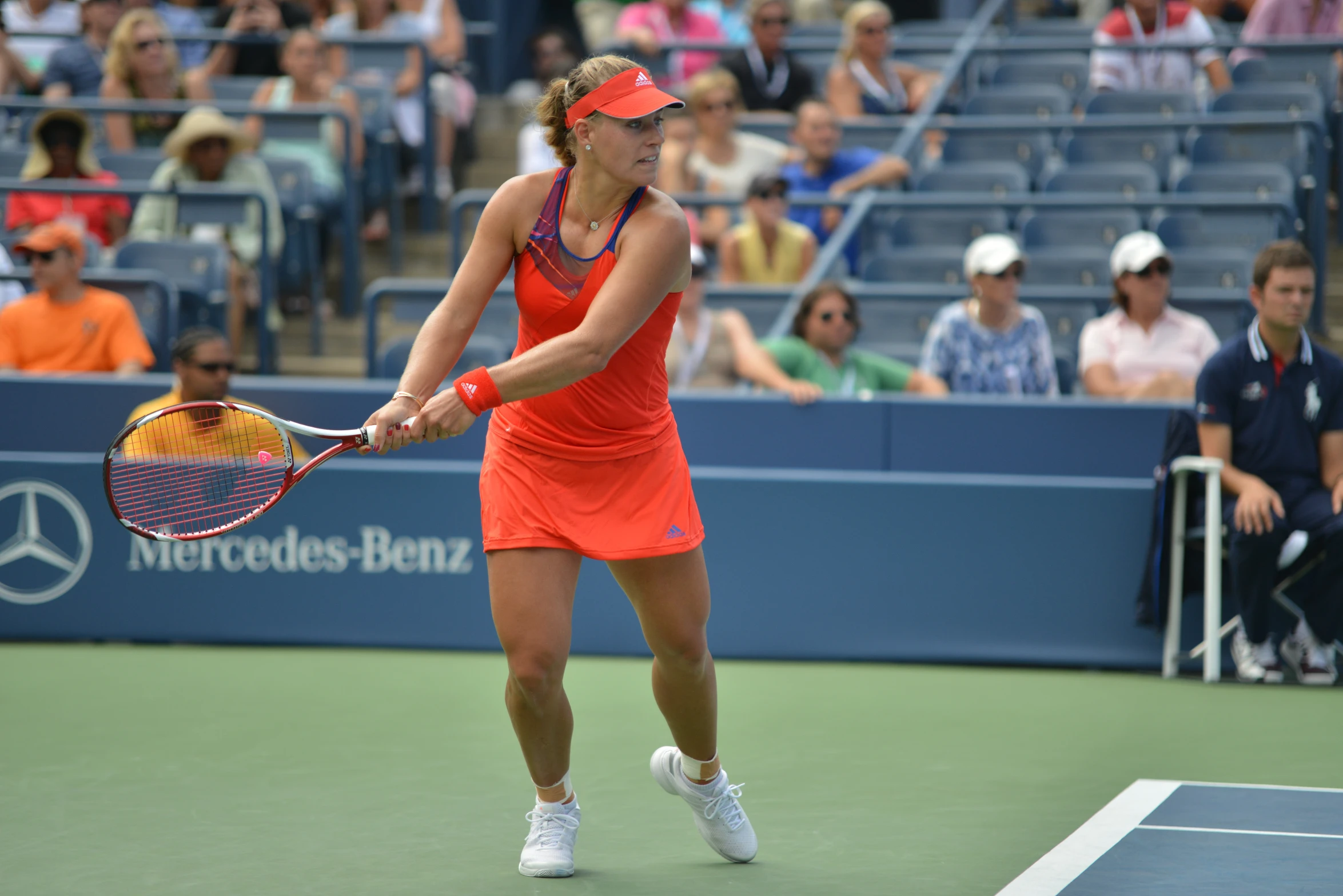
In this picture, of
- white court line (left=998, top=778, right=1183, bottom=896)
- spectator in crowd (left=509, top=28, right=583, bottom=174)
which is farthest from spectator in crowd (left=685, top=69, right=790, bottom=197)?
white court line (left=998, top=778, right=1183, bottom=896)

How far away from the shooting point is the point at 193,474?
16.9ft

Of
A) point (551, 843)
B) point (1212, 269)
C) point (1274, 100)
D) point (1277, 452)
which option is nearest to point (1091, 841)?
point (551, 843)

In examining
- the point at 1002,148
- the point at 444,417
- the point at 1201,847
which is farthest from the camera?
the point at 1002,148

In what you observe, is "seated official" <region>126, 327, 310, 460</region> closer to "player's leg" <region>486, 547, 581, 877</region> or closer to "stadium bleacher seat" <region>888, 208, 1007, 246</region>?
"player's leg" <region>486, 547, 581, 877</region>

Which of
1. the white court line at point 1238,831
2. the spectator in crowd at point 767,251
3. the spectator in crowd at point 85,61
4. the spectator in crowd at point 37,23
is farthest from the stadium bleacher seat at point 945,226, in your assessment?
the spectator in crowd at point 37,23

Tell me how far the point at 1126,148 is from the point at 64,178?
5939 mm

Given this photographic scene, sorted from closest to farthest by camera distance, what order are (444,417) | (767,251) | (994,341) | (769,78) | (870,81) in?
1. (444,417)
2. (994,341)
3. (767,251)
4. (870,81)
5. (769,78)

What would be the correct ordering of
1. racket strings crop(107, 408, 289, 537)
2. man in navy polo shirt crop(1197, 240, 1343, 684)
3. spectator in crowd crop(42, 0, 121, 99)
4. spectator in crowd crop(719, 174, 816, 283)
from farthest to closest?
spectator in crowd crop(42, 0, 121, 99)
spectator in crowd crop(719, 174, 816, 283)
man in navy polo shirt crop(1197, 240, 1343, 684)
racket strings crop(107, 408, 289, 537)

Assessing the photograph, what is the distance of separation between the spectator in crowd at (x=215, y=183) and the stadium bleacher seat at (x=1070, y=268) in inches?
156

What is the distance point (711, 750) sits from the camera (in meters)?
3.73

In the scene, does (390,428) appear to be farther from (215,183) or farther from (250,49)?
(250,49)

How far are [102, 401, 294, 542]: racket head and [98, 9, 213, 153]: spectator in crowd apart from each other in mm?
4397

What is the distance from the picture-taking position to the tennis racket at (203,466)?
3480 mm

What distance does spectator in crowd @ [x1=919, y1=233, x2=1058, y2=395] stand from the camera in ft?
23.4
